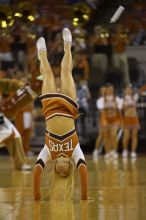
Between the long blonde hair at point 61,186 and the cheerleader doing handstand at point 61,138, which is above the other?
the cheerleader doing handstand at point 61,138

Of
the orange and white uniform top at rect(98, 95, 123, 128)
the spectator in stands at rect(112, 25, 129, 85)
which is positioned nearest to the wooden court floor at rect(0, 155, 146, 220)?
the orange and white uniform top at rect(98, 95, 123, 128)

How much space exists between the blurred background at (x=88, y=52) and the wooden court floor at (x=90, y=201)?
4970mm

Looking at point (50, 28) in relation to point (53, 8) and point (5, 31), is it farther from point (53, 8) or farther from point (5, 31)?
point (5, 31)

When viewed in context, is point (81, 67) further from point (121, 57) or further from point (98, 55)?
point (121, 57)

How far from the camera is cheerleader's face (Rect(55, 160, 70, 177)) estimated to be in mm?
8438

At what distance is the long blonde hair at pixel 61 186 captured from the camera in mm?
8453

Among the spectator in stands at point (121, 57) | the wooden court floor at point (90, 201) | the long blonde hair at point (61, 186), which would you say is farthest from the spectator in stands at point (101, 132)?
the long blonde hair at point (61, 186)

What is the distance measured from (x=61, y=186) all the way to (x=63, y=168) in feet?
0.71

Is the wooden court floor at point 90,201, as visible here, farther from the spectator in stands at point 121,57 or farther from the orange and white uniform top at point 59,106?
the spectator in stands at point 121,57

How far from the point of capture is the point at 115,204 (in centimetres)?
820

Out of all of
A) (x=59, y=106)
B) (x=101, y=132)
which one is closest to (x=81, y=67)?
(x=101, y=132)

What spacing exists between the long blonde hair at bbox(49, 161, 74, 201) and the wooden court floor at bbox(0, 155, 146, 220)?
11 cm

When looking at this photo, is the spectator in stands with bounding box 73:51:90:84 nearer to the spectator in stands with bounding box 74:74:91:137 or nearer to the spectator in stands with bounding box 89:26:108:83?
the spectator in stands with bounding box 89:26:108:83

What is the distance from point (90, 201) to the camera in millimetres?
8492
